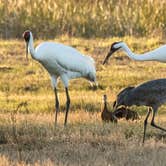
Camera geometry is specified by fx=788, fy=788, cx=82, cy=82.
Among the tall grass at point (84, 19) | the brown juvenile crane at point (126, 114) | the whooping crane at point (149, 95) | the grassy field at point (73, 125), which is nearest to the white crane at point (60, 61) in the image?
the grassy field at point (73, 125)

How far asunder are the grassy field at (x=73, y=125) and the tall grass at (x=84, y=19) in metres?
3.17

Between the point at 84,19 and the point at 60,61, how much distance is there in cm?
928

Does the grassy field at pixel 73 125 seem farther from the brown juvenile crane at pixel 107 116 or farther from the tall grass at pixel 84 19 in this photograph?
the tall grass at pixel 84 19

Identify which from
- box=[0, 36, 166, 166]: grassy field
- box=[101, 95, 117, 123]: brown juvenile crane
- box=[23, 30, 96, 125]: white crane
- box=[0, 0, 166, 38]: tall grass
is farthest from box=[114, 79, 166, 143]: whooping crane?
box=[0, 0, 166, 38]: tall grass

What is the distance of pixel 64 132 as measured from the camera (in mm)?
8484

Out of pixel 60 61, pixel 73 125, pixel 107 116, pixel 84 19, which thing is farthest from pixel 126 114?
pixel 84 19

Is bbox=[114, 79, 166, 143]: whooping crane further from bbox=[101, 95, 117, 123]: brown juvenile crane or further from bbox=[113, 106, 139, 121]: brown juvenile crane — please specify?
bbox=[113, 106, 139, 121]: brown juvenile crane

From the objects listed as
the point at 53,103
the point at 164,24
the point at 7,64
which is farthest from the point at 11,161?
the point at 164,24

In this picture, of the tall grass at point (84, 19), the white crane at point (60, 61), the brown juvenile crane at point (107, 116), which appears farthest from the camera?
the tall grass at point (84, 19)

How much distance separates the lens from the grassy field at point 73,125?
729cm

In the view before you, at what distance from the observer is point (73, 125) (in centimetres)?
916

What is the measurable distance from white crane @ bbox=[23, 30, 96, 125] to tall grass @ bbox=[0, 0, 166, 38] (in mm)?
8324

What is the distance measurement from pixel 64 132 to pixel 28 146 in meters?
0.75

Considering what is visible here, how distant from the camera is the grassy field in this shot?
23.9 feet
